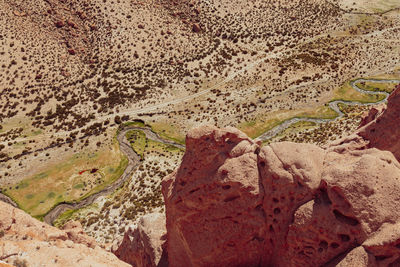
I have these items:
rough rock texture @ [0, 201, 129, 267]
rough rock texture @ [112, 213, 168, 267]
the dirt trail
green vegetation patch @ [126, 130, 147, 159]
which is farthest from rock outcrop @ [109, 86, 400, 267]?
green vegetation patch @ [126, 130, 147, 159]

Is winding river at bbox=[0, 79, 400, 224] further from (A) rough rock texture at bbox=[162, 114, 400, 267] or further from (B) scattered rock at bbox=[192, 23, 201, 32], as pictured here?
(B) scattered rock at bbox=[192, 23, 201, 32]

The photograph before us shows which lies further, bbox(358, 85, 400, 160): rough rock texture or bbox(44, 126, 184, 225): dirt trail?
bbox(44, 126, 184, 225): dirt trail

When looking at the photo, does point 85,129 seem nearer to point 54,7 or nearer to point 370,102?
point 54,7

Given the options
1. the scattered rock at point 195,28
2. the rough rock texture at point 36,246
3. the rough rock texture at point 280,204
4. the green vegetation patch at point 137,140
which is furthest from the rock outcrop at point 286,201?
the scattered rock at point 195,28

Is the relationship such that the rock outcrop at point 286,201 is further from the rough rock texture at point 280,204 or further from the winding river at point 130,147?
the winding river at point 130,147

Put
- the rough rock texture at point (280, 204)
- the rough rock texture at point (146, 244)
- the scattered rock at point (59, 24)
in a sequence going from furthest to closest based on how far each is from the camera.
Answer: the scattered rock at point (59, 24) < the rough rock texture at point (146, 244) < the rough rock texture at point (280, 204)

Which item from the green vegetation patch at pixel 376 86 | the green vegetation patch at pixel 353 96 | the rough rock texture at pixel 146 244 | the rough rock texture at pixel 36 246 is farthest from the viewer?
the green vegetation patch at pixel 376 86
